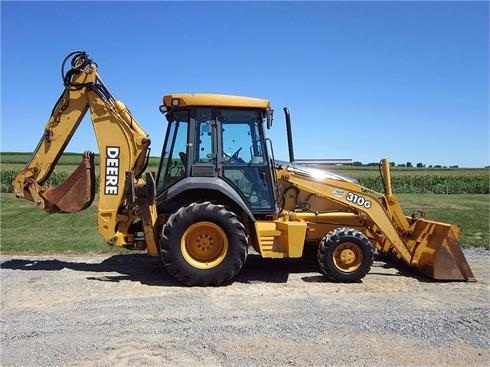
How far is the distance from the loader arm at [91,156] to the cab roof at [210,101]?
92 cm

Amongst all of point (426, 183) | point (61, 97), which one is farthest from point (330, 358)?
point (426, 183)

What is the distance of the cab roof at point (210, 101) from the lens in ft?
25.2

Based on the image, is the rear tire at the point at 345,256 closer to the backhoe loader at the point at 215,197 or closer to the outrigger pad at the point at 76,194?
the backhoe loader at the point at 215,197

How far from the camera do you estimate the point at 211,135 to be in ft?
25.4

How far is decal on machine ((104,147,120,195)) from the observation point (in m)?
8.02

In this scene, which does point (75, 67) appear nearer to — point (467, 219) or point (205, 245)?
point (205, 245)

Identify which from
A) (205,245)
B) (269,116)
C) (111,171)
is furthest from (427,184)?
(111,171)

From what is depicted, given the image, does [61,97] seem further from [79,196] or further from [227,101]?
[227,101]

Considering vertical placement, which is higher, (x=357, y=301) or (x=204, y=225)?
(x=204, y=225)

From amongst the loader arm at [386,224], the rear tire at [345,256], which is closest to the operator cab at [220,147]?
the loader arm at [386,224]

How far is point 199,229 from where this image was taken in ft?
24.6

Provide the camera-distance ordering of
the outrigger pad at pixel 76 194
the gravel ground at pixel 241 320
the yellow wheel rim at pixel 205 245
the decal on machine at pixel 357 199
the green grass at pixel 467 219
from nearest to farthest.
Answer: the gravel ground at pixel 241 320 < the yellow wheel rim at pixel 205 245 < the decal on machine at pixel 357 199 < the outrigger pad at pixel 76 194 < the green grass at pixel 467 219

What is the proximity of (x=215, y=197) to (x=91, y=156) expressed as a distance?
2295mm

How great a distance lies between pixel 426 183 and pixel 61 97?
32.8m
